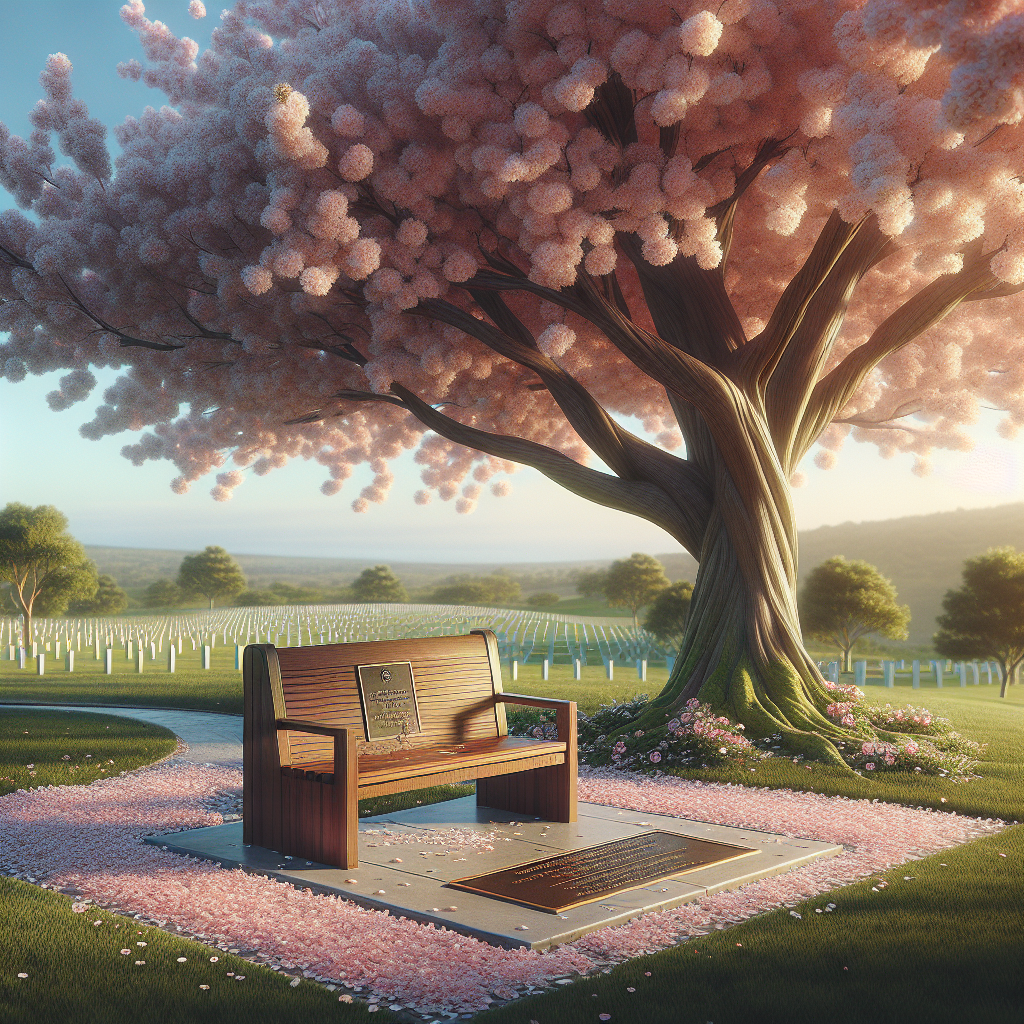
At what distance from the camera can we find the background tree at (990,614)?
28.4 m

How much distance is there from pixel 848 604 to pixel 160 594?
195ft

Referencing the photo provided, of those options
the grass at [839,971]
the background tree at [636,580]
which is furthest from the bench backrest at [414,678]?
the background tree at [636,580]

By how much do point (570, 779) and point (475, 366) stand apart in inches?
238

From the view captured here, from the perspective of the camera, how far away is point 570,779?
7152 millimetres

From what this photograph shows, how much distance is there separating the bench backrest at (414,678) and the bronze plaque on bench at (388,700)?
0.05 m

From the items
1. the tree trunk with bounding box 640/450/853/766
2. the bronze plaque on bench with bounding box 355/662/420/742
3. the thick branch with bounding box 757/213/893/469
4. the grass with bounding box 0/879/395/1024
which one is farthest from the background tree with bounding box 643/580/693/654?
the grass with bounding box 0/879/395/1024

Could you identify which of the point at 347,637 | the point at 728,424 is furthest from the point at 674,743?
the point at 347,637

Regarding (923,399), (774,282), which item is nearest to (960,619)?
(923,399)

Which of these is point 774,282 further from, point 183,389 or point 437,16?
point 183,389

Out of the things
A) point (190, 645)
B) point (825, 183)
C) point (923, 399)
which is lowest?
point (190, 645)

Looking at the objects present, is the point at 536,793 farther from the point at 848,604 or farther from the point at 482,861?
the point at 848,604

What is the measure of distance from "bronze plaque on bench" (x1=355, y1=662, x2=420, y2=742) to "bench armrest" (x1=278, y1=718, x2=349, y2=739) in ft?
1.61

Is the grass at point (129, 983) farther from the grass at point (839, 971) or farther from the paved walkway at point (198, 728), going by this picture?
the paved walkway at point (198, 728)

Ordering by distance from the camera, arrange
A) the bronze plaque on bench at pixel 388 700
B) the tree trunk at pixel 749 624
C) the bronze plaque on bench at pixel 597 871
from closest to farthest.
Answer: the bronze plaque on bench at pixel 597 871, the bronze plaque on bench at pixel 388 700, the tree trunk at pixel 749 624
